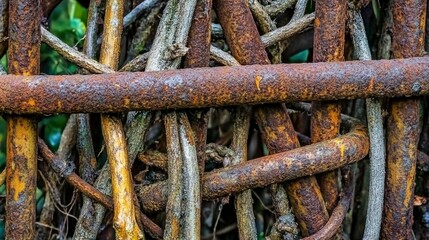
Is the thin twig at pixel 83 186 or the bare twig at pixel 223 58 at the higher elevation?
the bare twig at pixel 223 58

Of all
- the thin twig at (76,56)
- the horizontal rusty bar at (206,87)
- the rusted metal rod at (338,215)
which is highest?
the thin twig at (76,56)

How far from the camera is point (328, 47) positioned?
600 mm

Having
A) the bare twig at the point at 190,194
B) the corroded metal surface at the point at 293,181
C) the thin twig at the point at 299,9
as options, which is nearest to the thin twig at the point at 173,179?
the bare twig at the point at 190,194

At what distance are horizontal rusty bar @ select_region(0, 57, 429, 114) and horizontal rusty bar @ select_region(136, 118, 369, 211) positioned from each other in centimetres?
6

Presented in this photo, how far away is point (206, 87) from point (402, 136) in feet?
0.84

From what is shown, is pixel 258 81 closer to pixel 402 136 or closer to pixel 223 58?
Answer: pixel 223 58

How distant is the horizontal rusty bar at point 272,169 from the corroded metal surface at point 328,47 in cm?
3

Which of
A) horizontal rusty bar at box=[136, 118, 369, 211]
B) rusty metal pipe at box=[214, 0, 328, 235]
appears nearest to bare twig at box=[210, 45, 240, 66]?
rusty metal pipe at box=[214, 0, 328, 235]

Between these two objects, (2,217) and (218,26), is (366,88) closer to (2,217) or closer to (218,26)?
(218,26)

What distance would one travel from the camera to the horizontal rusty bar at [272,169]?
570 mm

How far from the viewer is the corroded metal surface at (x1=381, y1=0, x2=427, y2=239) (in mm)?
622

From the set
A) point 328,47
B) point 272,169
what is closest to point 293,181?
point 272,169

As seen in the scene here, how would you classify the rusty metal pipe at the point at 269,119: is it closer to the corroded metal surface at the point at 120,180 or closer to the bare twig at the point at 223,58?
the bare twig at the point at 223,58

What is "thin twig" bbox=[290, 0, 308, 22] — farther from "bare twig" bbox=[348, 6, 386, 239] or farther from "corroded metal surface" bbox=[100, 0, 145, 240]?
"corroded metal surface" bbox=[100, 0, 145, 240]
